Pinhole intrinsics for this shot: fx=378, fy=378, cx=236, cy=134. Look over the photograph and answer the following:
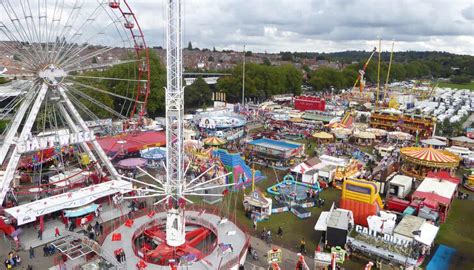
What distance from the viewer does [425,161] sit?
30.9 metres

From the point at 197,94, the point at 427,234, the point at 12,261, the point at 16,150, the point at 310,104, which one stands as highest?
the point at 16,150

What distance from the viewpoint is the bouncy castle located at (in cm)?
2178

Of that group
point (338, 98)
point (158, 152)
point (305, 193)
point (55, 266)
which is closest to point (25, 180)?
point (158, 152)

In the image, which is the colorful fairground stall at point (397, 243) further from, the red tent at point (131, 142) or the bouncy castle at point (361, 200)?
the red tent at point (131, 142)

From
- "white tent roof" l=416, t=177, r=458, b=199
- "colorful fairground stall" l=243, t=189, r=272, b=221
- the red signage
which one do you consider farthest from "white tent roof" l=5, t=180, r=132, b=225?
the red signage

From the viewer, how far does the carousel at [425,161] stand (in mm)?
30547

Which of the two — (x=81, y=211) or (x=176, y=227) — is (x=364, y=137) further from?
(x=81, y=211)

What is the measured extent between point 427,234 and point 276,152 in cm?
1635

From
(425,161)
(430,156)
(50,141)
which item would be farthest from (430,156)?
(50,141)

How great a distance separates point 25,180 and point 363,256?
2553 cm

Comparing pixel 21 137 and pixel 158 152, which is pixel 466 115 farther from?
pixel 21 137

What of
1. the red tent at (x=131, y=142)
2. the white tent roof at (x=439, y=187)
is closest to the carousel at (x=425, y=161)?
the white tent roof at (x=439, y=187)

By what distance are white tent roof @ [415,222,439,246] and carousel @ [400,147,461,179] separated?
11940 millimetres

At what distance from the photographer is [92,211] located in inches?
886
